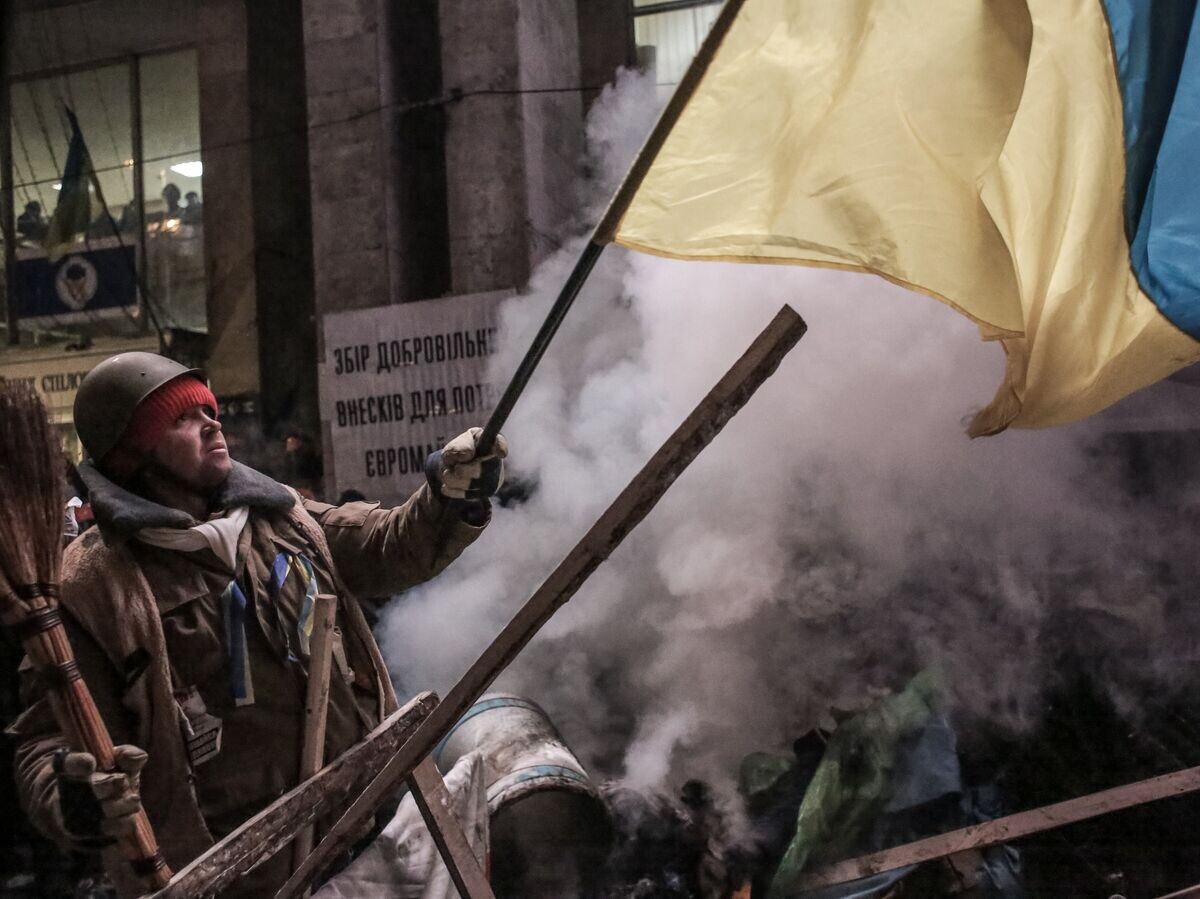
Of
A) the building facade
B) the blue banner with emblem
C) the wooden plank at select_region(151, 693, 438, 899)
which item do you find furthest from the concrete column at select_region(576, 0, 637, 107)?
the wooden plank at select_region(151, 693, 438, 899)

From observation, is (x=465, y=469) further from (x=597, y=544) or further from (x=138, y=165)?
(x=138, y=165)

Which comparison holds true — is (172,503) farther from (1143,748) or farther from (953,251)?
(1143,748)

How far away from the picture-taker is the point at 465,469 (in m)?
2.72

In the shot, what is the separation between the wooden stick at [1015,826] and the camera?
3.95 metres

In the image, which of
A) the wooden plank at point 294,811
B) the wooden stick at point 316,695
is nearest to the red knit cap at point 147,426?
the wooden stick at point 316,695

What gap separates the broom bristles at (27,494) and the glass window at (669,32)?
417cm

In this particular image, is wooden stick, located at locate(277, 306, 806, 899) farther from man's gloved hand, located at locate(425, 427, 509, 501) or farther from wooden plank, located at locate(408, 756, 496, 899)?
man's gloved hand, located at locate(425, 427, 509, 501)

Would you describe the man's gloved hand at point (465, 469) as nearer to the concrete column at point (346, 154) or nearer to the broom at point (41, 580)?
the broom at point (41, 580)

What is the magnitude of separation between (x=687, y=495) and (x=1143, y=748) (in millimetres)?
2072

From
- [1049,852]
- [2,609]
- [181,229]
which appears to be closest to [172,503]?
[2,609]

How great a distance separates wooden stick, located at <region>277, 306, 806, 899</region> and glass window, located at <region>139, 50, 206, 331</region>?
5.17 meters

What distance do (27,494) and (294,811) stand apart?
887 millimetres

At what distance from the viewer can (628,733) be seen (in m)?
5.12

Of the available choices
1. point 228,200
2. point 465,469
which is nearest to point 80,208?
point 228,200
